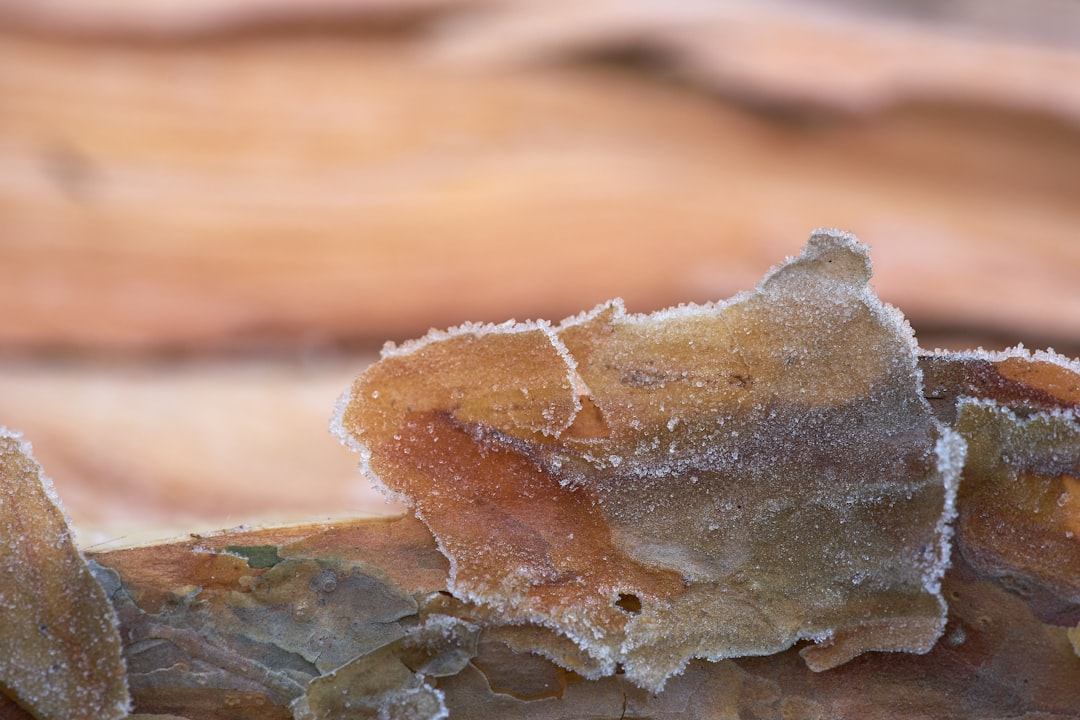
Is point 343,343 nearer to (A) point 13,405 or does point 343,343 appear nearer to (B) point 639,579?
(A) point 13,405

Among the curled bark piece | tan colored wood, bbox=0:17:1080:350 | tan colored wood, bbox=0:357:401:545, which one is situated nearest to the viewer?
the curled bark piece

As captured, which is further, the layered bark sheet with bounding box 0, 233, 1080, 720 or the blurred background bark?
the blurred background bark

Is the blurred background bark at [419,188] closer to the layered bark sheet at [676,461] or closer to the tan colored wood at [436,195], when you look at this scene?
the tan colored wood at [436,195]

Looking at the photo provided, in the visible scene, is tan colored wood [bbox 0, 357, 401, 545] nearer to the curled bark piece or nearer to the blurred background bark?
the blurred background bark

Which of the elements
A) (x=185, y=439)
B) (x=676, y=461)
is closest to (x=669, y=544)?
(x=676, y=461)

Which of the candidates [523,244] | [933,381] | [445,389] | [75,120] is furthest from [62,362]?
[933,381]

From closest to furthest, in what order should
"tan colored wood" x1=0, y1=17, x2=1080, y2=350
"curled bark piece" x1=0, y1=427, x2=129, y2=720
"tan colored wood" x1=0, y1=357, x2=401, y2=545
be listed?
"curled bark piece" x1=0, y1=427, x2=129, y2=720
"tan colored wood" x1=0, y1=357, x2=401, y2=545
"tan colored wood" x1=0, y1=17, x2=1080, y2=350

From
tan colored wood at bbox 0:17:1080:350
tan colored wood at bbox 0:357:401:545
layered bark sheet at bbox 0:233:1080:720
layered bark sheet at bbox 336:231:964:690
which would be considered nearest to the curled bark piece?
layered bark sheet at bbox 0:233:1080:720

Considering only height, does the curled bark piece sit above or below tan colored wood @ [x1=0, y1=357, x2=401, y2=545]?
above
